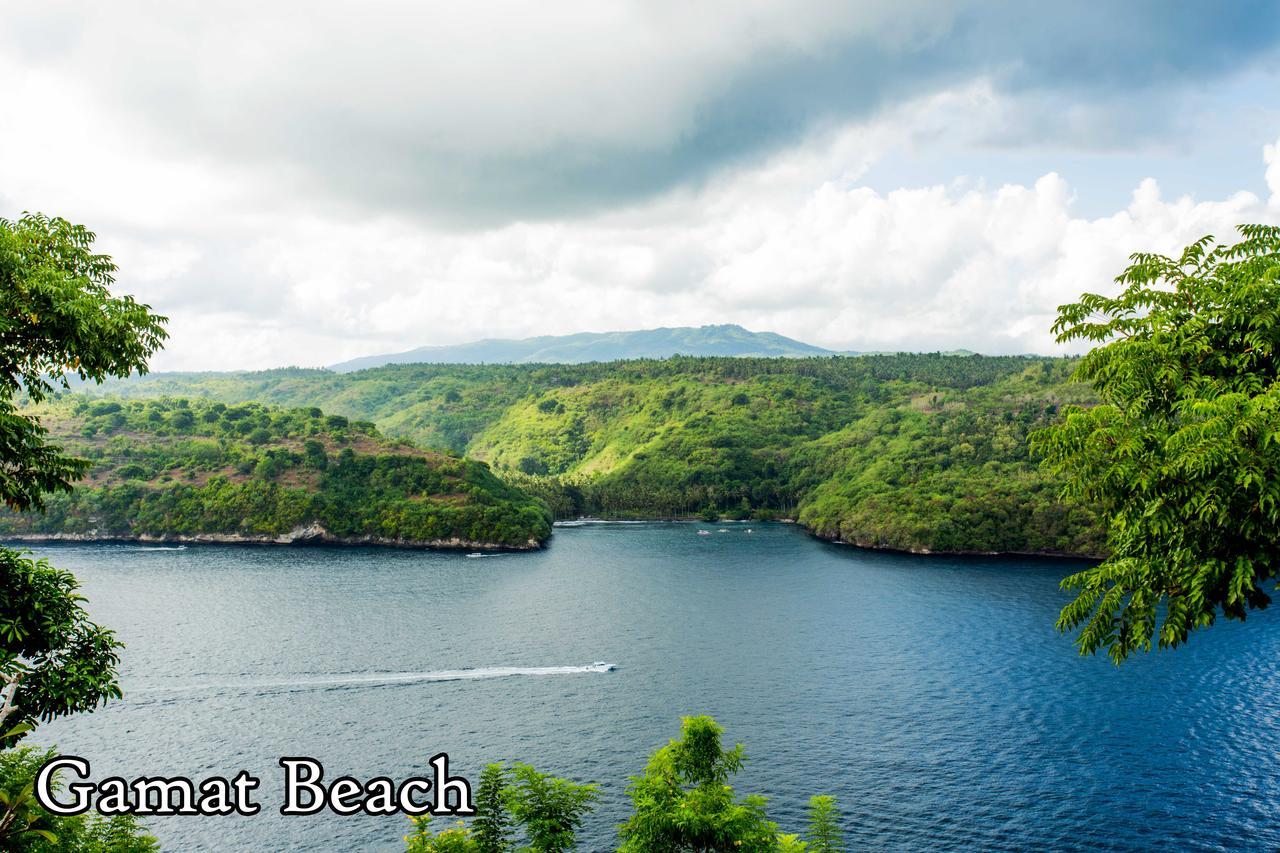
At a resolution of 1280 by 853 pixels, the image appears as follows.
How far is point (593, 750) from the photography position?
51500 millimetres

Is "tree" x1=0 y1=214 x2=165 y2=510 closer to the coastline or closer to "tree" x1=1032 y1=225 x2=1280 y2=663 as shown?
"tree" x1=1032 y1=225 x2=1280 y2=663

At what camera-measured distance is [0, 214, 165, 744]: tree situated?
11.5 meters

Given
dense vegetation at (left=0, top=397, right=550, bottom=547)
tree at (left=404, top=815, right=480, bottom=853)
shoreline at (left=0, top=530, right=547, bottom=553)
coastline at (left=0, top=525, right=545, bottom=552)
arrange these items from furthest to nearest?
1. dense vegetation at (left=0, top=397, right=550, bottom=547)
2. coastline at (left=0, top=525, right=545, bottom=552)
3. shoreline at (left=0, top=530, right=547, bottom=553)
4. tree at (left=404, top=815, right=480, bottom=853)

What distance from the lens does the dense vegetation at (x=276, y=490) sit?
146m

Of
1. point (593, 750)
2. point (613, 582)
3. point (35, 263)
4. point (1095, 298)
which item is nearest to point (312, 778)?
point (35, 263)

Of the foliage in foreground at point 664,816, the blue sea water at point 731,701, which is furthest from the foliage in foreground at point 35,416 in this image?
the blue sea water at point 731,701

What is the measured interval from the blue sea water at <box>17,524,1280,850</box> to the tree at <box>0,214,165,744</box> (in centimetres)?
3332

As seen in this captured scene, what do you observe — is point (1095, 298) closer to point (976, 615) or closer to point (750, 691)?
point (750, 691)

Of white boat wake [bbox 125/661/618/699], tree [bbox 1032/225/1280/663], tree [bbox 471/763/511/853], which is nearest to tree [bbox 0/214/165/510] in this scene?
tree [bbox 1032/225/1280/663]

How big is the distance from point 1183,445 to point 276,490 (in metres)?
164

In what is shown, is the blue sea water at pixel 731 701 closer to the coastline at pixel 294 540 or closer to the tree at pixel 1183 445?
the tree at pixel 1183 445

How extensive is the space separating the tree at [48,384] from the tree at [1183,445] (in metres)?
16.2

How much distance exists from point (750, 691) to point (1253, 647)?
51.1 m

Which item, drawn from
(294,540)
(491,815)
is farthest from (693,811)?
(294,540)
